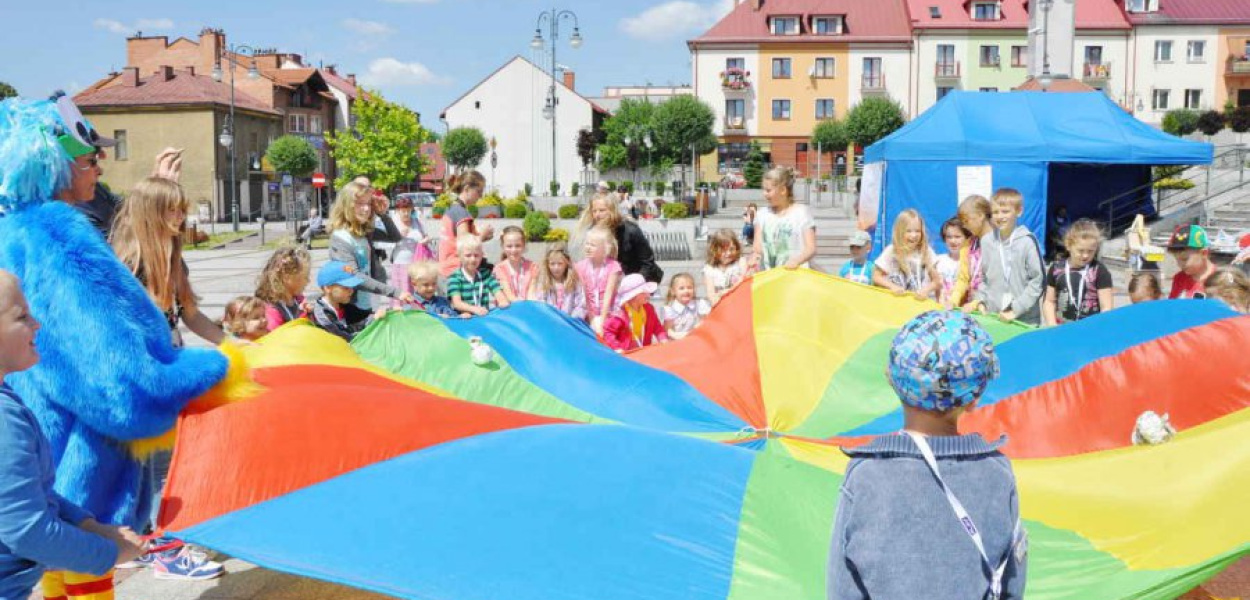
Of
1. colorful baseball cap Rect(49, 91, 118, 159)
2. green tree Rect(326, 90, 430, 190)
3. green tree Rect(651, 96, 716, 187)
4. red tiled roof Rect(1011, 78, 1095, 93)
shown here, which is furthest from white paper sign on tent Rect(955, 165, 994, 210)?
green tree Rect(326, 90, 430, 190)

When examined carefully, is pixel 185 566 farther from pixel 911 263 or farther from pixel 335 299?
pixel 911 263

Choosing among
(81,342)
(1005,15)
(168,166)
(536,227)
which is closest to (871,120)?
(1005,15)

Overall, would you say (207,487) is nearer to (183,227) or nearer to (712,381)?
(183,227)

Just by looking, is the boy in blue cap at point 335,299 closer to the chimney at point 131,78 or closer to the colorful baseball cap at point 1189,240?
the colorful baseball cap at point 1189,240

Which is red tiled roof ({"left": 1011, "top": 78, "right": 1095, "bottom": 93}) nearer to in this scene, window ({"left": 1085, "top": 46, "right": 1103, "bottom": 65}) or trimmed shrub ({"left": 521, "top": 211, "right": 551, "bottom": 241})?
trimmed shrub ({"left": 521, "top": 211, "right": 551, "bottom": 241})

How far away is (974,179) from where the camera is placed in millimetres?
15562

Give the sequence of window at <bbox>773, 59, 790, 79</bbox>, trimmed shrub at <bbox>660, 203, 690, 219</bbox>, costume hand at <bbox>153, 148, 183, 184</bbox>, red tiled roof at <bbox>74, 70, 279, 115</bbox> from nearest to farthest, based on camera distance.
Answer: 1. costume hand at <bbox>153, 148, 183, 184</bbox>
2. trimmed shrub at <bbox>660, 203, 690, 219</bbox>
3. red tiled roof at <bbox>74, 70, 279, 115</bbox>
4. window at <bbox>773, 59, 790, 79</bbox>

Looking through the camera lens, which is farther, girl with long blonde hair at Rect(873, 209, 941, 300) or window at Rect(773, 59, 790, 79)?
window at Rect(773, 59, 790, 79)

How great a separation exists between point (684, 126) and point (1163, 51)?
24.5 metres

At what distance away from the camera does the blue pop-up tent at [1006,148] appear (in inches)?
608

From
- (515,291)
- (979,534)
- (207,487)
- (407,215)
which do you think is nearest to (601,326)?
(515,291)

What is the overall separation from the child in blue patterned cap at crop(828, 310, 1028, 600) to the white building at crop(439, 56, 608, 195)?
193ft

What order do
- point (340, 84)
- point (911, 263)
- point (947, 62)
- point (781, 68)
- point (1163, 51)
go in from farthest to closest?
point (340, 84) < point (781, 68) < point (947, 62) < point (1163, 51) < point (911, 263)

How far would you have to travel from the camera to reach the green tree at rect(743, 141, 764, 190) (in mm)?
49750
